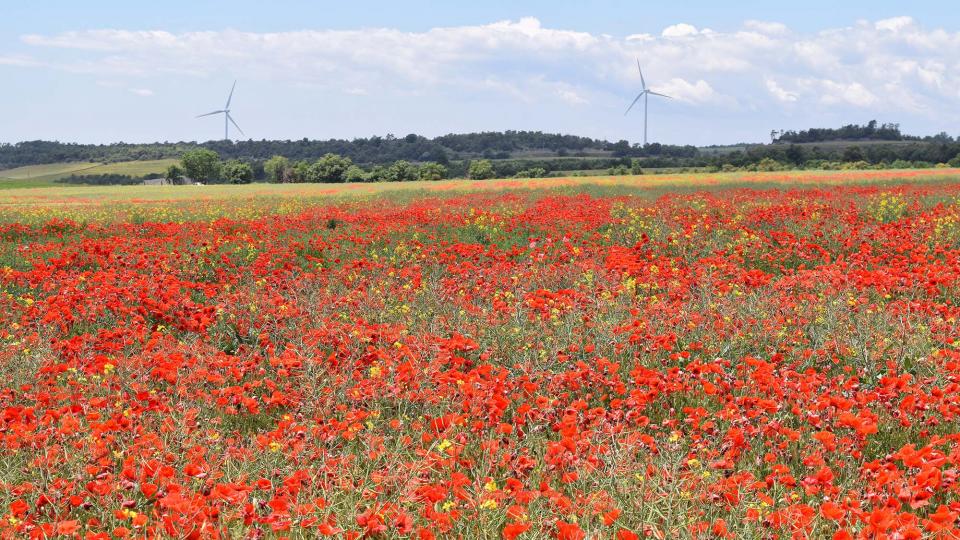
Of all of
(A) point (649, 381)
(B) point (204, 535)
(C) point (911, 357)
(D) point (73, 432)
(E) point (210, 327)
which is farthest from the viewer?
(E) point (210, 327)

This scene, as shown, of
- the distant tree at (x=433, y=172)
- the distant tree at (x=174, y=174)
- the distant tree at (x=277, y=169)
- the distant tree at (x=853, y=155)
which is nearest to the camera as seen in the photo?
the distant tree at (x=853, y=155)

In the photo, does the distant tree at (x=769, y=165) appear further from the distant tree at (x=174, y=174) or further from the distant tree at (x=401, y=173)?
the distant tree at (x=174, y=174)

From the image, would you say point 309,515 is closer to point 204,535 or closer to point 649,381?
point 204,535

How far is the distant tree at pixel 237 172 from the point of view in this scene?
12438 cm

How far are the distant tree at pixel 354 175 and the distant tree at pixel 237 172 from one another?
23.2m

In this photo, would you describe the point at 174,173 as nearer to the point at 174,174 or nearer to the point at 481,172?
the point at 174,174

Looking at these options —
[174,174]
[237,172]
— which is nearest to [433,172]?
[237,172]

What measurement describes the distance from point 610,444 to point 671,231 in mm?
11658

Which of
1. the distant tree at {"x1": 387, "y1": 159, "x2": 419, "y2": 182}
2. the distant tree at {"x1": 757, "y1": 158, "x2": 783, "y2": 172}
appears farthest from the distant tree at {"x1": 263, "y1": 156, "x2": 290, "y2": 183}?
the distant tree at {"x1": 757, "y1": 158, "x2": 783, "y2": 172}

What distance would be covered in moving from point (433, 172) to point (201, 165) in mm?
50095

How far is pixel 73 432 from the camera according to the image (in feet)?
16.3

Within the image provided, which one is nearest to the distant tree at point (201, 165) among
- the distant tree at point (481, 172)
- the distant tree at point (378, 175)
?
the distant tree at point (378, 175)

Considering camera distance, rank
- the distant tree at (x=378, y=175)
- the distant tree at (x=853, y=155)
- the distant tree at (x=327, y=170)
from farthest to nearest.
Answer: the distant tree at (x=327, y=170) → the distant tree at (x=378, y=175) → the distant tree at (x=853, y=155)

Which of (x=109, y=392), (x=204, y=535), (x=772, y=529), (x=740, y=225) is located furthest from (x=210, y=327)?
(x=740, y=225)
